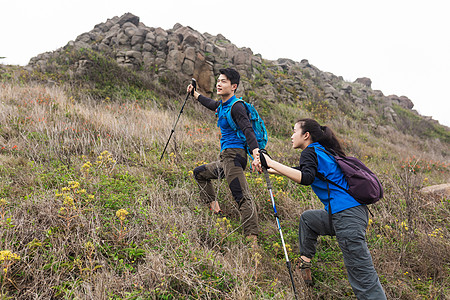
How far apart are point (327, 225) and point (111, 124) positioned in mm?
5739

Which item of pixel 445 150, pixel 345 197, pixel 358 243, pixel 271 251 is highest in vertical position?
pixel 445 150

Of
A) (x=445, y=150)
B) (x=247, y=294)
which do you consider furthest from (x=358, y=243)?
(x=445, y=150)

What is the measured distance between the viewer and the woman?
2334 mm

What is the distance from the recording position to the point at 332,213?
2531mm

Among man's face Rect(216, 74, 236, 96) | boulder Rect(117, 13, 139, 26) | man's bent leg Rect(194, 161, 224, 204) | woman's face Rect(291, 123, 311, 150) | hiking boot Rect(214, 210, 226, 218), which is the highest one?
boulder Rect(117, 13, 139, 26)

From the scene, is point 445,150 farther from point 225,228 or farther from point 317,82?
point 225,228

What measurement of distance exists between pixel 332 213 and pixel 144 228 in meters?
2.13

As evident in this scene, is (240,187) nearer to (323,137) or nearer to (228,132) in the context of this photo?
(228,132)

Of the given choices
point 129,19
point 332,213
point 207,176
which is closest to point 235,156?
point 207,176

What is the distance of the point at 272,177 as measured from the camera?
558 cm

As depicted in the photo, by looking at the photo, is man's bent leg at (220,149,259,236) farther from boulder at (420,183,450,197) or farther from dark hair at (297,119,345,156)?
boulder at (420,183,450,197)

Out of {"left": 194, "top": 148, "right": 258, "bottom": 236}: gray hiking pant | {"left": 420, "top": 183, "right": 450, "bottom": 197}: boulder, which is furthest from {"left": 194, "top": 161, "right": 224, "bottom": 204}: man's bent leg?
{"left": 420, "top": 183, "right": 450, "bottom": 197}: boulder

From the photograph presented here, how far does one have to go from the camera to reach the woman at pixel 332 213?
2.33 m

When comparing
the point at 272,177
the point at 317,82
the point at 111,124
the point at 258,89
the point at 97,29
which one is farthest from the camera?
the point at 317,82
